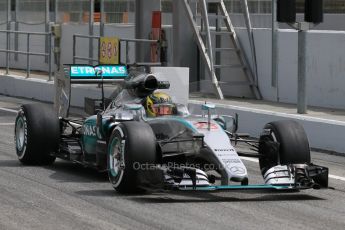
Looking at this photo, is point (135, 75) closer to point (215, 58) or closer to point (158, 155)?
point (158, 155)

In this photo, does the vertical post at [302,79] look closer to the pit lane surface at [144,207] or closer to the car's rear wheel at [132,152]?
the pit lane surface at [144,207]

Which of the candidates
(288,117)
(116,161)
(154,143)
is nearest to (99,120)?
(116,161)

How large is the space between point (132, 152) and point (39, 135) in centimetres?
262

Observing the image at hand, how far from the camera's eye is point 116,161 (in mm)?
10906

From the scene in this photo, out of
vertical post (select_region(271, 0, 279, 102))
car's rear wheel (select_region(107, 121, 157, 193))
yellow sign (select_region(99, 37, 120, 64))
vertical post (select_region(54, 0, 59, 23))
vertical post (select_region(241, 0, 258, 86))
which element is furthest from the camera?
vertical post (select_region(54, 0, 59, 23))

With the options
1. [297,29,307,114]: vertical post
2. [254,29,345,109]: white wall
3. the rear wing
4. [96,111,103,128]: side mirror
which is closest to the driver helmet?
[96,111,103,128]: side mirror

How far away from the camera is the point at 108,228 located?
891 cm

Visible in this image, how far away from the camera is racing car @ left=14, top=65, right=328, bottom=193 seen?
1041 centimetres

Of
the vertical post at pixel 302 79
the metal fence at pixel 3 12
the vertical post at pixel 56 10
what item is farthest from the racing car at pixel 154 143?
the metal fence at pixel 3 12

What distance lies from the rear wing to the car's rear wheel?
2647 mm

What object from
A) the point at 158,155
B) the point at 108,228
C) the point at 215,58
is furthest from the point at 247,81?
the point at 108,228

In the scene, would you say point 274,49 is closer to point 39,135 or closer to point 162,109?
point 39,135

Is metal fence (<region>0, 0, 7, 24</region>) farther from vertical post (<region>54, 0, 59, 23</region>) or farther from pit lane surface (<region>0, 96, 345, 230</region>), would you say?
pit lane surface (<region>0, 96, 345, 230</region>)

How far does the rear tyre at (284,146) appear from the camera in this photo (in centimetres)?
1120
